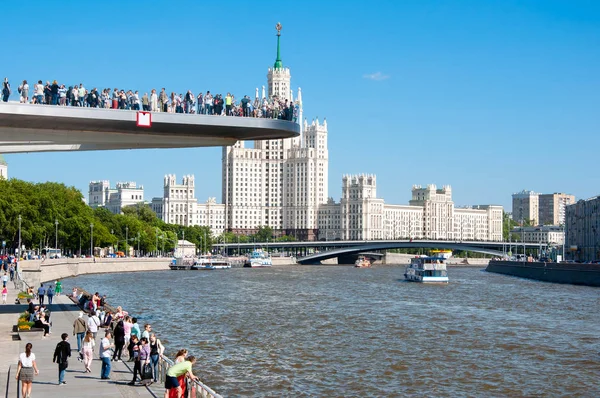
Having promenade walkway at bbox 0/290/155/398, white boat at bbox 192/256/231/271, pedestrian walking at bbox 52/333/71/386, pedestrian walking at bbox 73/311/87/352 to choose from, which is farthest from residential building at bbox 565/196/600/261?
pedestrian walking at bbox 52/333/71/386

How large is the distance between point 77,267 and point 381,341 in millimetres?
77176

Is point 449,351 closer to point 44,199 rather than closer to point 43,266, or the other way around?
point 43,266

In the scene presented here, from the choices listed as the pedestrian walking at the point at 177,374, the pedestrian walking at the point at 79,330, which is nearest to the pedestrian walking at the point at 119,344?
the pedestrian walking at the point at 79,330

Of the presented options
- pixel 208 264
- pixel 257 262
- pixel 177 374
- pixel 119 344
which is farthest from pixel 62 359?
pixel 257 262

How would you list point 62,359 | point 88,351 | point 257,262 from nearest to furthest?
point 62,359, point 88,351, point 257,262

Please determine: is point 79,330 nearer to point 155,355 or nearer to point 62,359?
point 155,355

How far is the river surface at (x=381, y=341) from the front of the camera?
107 feet

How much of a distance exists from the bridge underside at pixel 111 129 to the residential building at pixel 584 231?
104 meters

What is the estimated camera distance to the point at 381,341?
1751 inches

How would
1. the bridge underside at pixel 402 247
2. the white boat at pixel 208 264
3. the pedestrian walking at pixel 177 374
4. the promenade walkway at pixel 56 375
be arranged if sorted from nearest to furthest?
1. the pedestrian walking at pixel 177 374
2. the promenade walkway at pixel 56 375
3. the white boat at pixel 208 264
4. the bridge underside at pixel 402 247

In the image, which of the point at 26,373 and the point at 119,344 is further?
the point at 119,344

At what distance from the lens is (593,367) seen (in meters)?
36.7

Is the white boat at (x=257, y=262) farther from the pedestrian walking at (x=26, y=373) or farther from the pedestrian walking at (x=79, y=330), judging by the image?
the pedestrian walking at (x=26, y=373)

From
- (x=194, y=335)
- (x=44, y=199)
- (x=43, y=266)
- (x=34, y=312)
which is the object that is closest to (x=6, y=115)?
(x=34, y=312)
